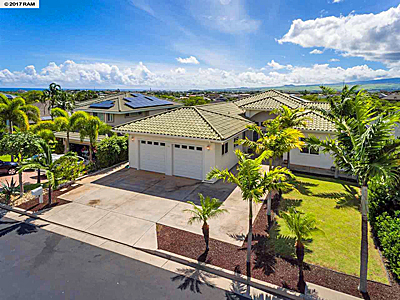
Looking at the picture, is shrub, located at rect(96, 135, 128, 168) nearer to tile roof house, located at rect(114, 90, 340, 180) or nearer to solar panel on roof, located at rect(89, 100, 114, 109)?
tile roof house, located at rect(114, 90, 340, 180)

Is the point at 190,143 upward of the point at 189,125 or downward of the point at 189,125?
downward

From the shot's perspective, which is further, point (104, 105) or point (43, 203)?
point (104, 105)

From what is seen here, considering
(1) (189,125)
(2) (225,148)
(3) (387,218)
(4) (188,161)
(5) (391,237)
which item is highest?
(1) (189,125)

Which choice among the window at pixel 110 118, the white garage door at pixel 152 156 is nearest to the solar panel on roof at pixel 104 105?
the window at pixel 110 118

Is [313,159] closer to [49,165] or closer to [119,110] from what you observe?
[49,165]

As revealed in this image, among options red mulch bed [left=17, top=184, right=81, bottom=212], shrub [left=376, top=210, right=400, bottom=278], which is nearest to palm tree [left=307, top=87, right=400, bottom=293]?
shrub [left=376, top=210, right=400, bottom=278]

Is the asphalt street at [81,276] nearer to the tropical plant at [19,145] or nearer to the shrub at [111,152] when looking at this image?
the tropical plant at [19,145]

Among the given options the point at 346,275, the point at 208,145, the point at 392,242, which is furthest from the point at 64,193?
the point at 392,242

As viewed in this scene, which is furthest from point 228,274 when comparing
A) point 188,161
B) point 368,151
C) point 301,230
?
point 188,161
